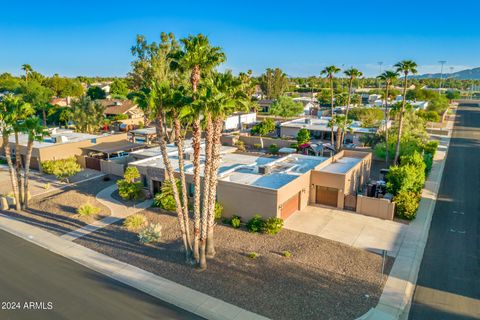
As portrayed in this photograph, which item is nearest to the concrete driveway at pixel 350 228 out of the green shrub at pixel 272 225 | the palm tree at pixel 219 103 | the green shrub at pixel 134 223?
the green shrub at pixel 272 225

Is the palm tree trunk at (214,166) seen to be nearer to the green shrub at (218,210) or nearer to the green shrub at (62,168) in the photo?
the green shrub at (218,210)

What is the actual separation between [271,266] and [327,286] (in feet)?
10.7

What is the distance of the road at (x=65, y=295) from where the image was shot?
15227mm

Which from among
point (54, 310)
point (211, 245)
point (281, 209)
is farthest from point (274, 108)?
point (54, 310)

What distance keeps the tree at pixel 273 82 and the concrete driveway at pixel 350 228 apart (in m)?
81.4

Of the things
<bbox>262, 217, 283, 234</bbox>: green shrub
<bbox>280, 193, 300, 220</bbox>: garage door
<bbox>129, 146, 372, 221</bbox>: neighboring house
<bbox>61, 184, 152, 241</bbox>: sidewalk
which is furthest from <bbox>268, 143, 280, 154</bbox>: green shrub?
<bbox>262, 217, 283, 234</bbox>: green shrub

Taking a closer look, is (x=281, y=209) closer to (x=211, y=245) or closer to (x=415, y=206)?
(x=211, y=245)

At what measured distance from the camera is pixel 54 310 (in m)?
15.5

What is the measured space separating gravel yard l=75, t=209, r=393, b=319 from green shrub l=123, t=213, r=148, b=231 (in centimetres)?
61

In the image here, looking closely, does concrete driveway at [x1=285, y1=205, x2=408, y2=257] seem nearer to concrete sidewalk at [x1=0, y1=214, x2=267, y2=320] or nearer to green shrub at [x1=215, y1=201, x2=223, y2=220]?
green shrub at [x1=215, y1=201, x2=223, y2=220]

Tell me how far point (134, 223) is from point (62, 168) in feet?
Result: 56.1

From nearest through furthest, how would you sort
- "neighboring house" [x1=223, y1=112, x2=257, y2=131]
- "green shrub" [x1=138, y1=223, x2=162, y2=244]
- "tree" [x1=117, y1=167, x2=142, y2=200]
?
"green shrub" [x1=138, y1=223, x2=162, y2=244], "tree" [x1=117, y1=167, x2=142, y2=200], "neighboring house" [x1=223, y1=112, x2=257, y2=131]

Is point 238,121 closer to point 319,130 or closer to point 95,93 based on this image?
point 319,130

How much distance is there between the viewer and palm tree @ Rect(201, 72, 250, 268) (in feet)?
53.1
